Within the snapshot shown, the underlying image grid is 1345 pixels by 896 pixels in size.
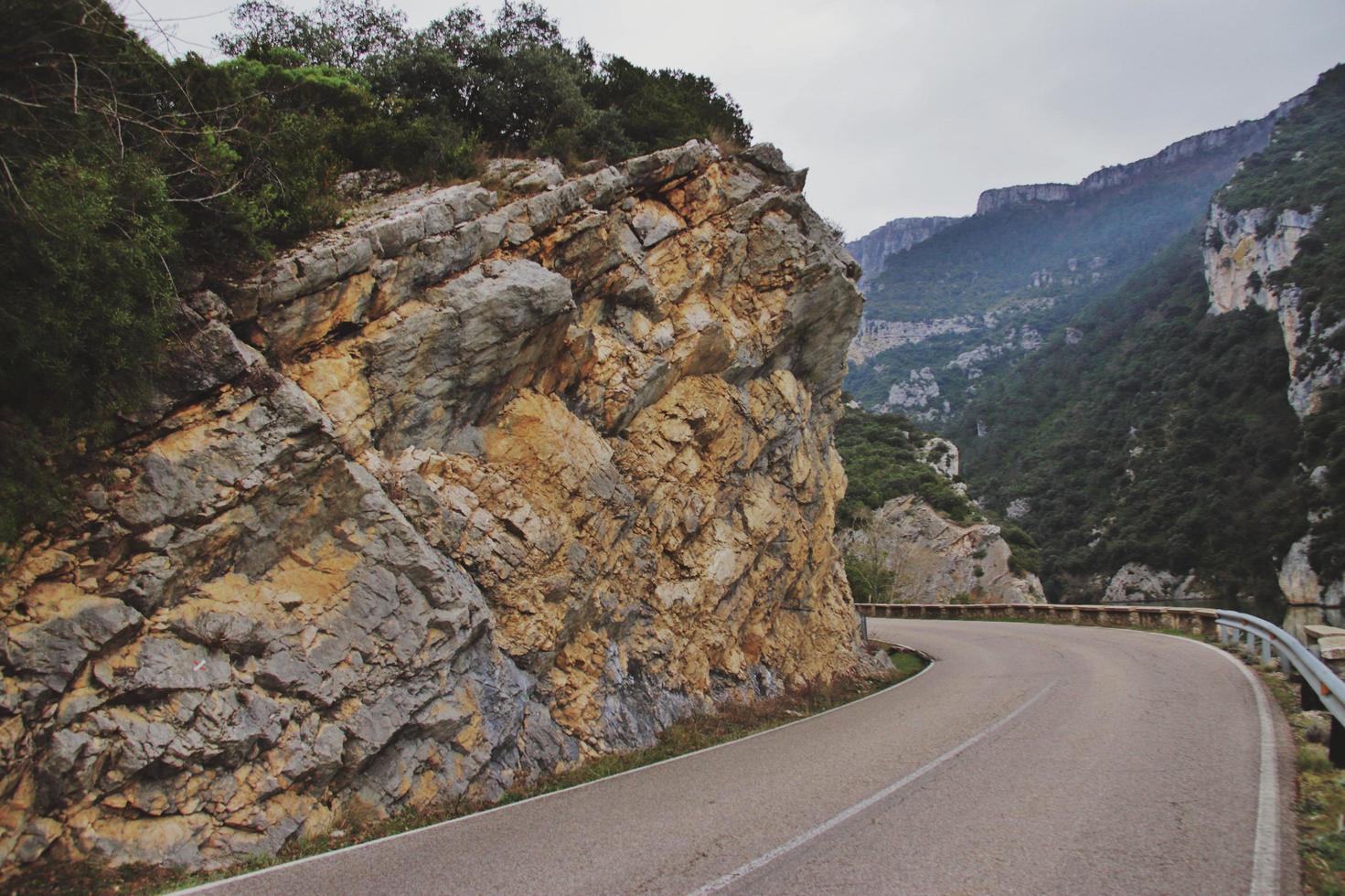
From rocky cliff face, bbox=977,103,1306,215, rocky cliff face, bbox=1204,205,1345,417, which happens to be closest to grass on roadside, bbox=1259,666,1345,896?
rocky cliff face, bbox=1204,205,1345,417

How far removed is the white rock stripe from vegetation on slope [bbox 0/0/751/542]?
20.7ft

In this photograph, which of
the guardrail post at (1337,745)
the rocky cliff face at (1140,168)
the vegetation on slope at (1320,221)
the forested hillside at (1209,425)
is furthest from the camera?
the rocky cliff face at (1140,168)

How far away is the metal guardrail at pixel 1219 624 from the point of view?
287 inches

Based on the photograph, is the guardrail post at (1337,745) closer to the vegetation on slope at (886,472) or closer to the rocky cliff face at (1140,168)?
the vegetation on slope at (886,472)

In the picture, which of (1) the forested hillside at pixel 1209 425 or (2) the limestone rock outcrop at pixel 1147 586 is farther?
(2) the limestone rock outcrop at pixel 1147 586

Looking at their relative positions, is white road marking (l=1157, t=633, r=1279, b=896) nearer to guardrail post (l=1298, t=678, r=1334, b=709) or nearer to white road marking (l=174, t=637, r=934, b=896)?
guardrail post (l=1298, t=678, r=1334, b=709)

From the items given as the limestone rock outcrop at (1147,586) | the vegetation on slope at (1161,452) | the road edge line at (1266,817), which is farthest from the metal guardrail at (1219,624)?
the vegetation on slope at (1161,452)

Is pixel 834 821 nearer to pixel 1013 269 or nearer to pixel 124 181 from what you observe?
pixel 124 181

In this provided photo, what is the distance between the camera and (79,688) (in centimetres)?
610

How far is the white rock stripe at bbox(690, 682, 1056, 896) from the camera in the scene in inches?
208

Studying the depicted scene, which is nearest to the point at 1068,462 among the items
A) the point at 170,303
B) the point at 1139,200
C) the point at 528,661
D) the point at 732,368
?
the point at 732,368

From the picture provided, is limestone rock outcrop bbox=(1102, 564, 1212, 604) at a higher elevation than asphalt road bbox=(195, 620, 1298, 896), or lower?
lower

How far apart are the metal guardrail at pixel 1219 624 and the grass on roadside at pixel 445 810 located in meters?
7.50

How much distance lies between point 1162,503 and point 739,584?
48.9 meters
